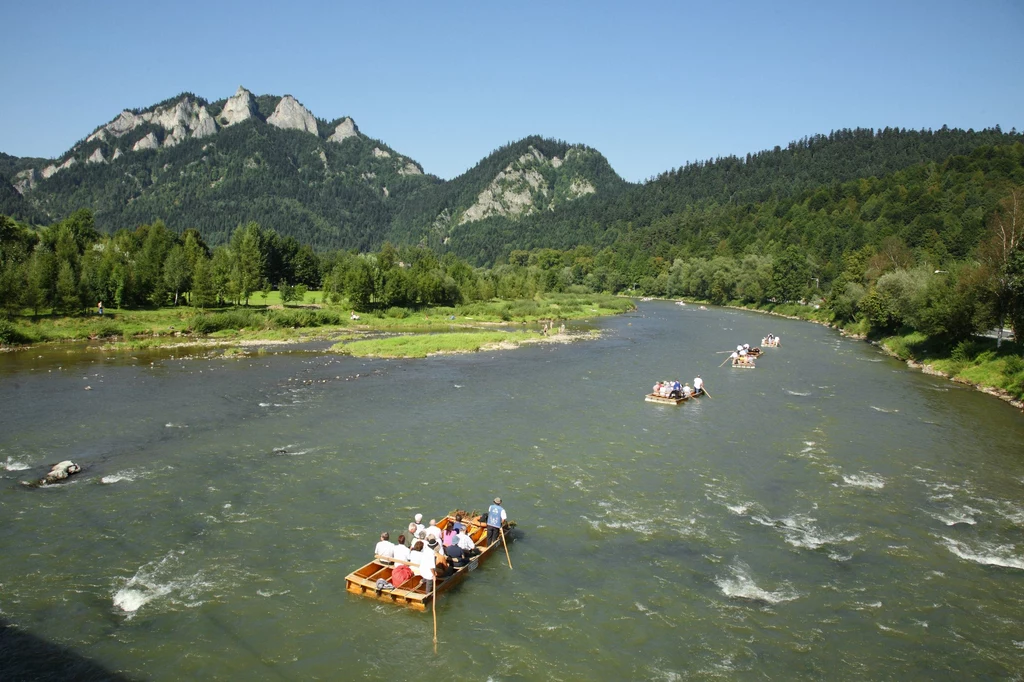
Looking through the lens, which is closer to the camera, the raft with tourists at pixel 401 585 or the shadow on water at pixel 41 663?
the shadow on water at pixel 41 663

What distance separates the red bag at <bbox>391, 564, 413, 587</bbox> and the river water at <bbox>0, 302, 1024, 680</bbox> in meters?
1.03

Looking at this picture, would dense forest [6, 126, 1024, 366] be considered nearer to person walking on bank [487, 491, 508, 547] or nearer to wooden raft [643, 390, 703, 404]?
wooden raft [643, 390, 703, 404]

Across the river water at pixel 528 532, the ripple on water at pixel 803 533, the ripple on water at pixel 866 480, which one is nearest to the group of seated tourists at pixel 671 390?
the river water at pixel 528 532

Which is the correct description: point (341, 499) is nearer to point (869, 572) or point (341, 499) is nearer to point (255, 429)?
point (255, 429)

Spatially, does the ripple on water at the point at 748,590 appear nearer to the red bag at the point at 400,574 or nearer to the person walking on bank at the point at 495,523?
the person walking on bank at the point at 495,523

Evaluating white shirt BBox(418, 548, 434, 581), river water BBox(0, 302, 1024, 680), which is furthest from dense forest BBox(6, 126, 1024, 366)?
white shirt BBox(418, 548, 434, 581)

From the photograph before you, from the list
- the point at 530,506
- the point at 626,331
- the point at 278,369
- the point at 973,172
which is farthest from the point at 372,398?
the point at 973,172

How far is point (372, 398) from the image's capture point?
49406mm

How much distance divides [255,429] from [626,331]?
235 ft

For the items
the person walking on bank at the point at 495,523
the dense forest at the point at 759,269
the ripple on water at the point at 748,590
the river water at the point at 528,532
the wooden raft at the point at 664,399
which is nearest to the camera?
the river water at the point at 528,532

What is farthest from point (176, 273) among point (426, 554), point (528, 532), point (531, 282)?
point (426, 554)

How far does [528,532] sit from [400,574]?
666cm

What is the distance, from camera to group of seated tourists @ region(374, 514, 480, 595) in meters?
21.1

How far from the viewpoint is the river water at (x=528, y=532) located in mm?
18547
